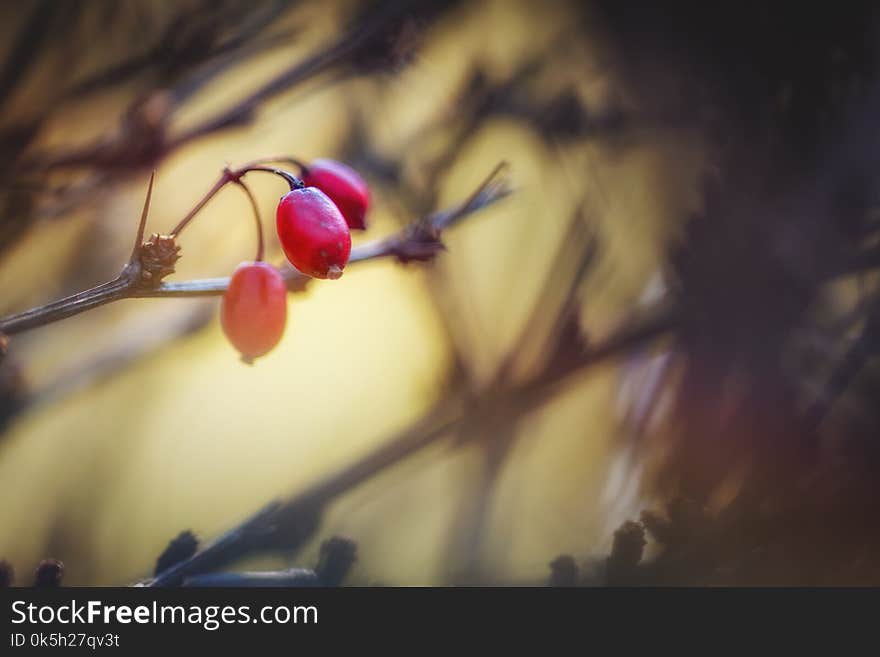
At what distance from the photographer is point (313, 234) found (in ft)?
1.38

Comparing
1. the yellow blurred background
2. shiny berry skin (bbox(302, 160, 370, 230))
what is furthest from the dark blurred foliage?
shiny berry skin (bbox(302, 160, 370, 230))

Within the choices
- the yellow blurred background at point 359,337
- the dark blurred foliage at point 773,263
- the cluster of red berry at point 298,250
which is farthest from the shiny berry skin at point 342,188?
the dark blurred foliage at point 773,263

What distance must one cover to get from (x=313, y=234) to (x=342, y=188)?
9 cm

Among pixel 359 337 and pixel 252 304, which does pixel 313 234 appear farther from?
pixel 359 337

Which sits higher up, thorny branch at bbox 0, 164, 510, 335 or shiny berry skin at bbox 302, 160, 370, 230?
shiny berry skin at bbox 302, 160, 370, 230

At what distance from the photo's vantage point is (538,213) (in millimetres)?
845

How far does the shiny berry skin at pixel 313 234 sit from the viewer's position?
1.39 ft

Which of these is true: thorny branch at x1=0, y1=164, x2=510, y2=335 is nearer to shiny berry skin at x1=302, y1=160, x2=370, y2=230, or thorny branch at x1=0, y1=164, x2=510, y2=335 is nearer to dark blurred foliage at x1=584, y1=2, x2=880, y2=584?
shiny berry skin at x1=302, y1=160, x2=370, y2=230

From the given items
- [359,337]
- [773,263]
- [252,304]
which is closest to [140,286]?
[252,304]

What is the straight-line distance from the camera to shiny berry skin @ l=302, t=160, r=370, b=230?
1.65 ft

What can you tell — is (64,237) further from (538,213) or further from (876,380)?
(876,380)

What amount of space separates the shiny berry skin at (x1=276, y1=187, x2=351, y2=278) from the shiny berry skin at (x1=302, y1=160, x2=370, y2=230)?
6 centimetres

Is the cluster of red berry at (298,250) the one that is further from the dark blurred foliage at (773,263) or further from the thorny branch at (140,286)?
the dark blurred foliage at (773,263)

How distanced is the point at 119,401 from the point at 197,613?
236 millimetres
